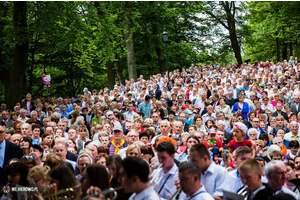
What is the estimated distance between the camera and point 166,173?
4.86 meters

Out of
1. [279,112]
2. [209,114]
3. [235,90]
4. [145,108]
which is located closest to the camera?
[209,114]

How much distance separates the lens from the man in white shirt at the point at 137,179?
3482mm

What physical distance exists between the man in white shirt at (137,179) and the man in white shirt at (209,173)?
46.6 inches

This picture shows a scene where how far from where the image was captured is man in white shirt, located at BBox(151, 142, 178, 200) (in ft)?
15.7

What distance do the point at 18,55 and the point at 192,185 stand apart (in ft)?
44.1

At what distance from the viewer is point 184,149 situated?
8.26 metres

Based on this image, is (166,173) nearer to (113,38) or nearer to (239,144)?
(239,144)

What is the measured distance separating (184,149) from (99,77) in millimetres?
25098

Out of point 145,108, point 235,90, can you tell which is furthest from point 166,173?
point 235,90

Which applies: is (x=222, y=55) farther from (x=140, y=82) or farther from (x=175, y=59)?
(x=140, y=82)

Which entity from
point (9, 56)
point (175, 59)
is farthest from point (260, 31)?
point (9, 56)

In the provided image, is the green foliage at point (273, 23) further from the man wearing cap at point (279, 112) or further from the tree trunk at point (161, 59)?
the man wearing cap at point (279, 112)

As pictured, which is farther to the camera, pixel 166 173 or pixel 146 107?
pixel 146 107

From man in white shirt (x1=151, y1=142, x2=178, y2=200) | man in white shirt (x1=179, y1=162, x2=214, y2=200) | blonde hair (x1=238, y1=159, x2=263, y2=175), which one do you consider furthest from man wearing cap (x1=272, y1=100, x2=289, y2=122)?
man in white shirt (x1=179, y1=162, x2=214, y2=200)
